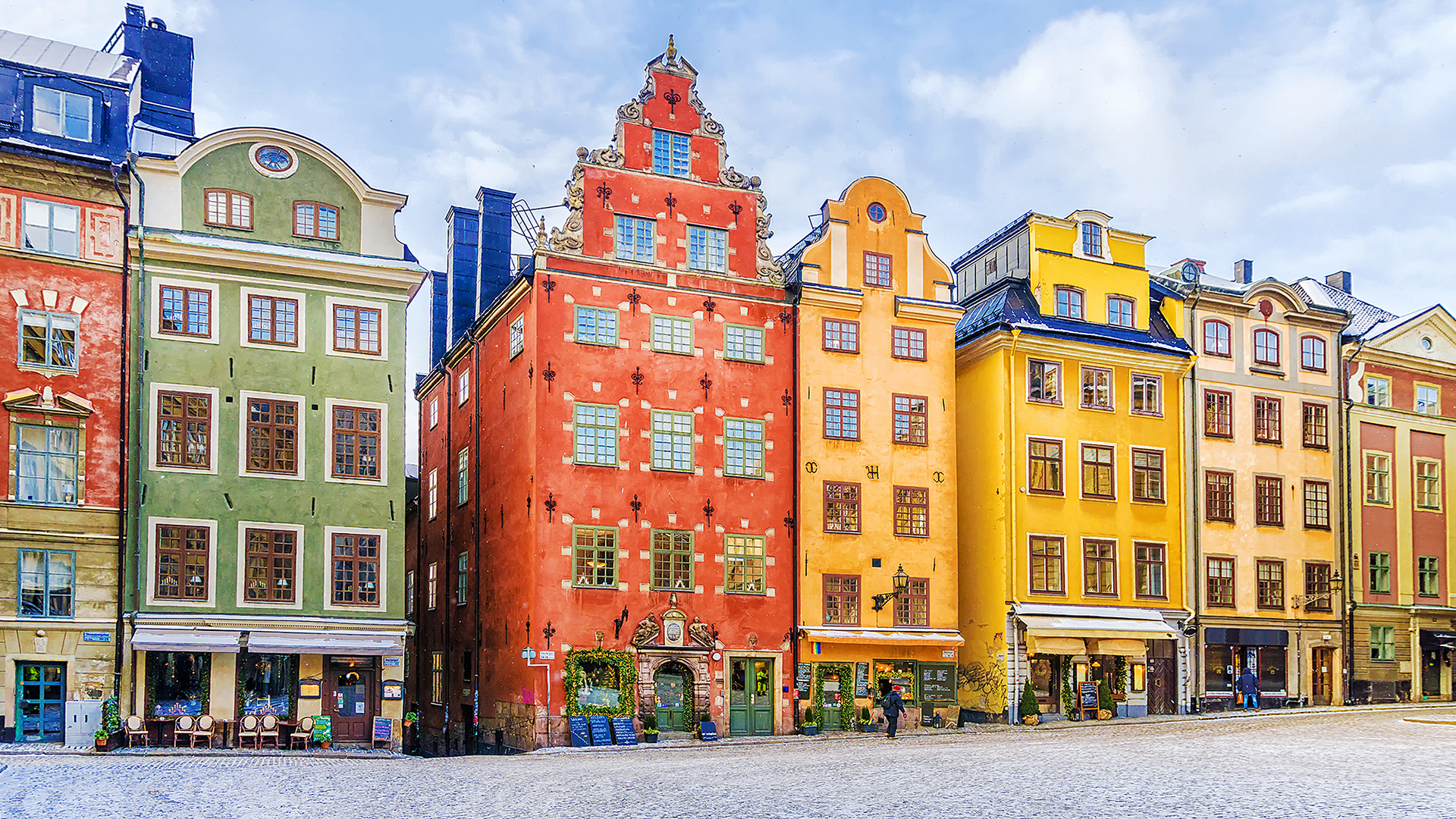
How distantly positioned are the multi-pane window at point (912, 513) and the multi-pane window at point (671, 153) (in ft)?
39.3

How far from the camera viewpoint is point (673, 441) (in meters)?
41.9

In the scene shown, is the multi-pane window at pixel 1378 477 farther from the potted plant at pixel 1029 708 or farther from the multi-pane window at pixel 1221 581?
the potted plant at pixel 1029 708

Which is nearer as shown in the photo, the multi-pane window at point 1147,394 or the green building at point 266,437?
the green building at point 266,437

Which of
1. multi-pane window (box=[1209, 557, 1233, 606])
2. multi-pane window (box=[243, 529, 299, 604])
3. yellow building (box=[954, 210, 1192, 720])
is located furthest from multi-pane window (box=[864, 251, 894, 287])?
multi-pane window (box=[243, 529, 299, 604])

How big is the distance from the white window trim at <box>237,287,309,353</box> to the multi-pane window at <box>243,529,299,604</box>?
4.84 m

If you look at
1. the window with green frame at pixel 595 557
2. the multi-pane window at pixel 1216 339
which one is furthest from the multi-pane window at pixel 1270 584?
the window with green frame at pixel 595 557

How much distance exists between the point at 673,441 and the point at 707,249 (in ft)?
19.7

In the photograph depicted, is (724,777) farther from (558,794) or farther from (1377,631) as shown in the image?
(1377,631)

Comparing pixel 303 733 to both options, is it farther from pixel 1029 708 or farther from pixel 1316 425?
pixel 1316 425

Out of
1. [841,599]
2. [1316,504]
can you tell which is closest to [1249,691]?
[1316,504]

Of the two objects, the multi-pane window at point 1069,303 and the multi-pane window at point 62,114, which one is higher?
the multi-pane window at point 62,114

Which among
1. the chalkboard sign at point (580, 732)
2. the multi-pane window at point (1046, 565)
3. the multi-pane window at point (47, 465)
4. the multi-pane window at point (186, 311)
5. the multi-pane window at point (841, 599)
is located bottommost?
the chalkboard sign at point (580, 732)

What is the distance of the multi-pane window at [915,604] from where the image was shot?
44.1m

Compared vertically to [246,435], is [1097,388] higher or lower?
higher
